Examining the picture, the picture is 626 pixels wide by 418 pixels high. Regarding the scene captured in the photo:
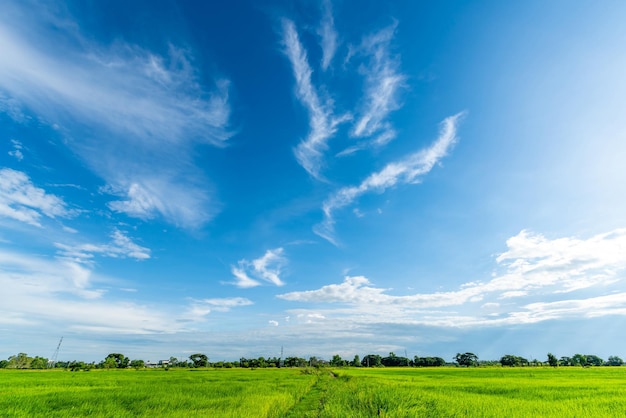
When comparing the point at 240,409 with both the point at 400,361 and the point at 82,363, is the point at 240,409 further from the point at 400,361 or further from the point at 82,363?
the point at 400,361

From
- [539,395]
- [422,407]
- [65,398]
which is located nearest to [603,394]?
[539,395]

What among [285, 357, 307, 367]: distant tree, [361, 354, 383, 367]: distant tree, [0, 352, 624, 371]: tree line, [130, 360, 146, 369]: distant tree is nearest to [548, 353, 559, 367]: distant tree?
[0, 352, 624, 371]: tree line

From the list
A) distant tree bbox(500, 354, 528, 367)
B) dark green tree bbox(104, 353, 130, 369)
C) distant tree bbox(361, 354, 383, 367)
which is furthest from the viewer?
distant tree bbox(361, 354, 383, 367)

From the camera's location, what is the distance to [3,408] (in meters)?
11.2

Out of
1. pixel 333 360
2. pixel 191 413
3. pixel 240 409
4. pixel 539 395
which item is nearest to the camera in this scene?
pixel 191 413

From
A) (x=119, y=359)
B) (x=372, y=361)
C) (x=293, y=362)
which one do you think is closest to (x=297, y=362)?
(x=293, y=362)

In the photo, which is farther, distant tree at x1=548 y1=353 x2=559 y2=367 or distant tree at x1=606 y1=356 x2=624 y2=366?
distant tree at x1=606 y1=356 x2=624 y2=366

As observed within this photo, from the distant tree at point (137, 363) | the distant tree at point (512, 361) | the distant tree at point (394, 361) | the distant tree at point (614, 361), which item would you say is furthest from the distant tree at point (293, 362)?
the distant tree at point (614, 361)

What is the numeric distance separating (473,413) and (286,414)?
6934 millimetres

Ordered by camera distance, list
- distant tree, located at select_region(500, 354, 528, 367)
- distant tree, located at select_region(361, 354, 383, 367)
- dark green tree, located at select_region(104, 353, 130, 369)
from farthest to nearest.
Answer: distant tree, located at select_region(361, 354, 383, 367), distant tree, located at select_region(500, 354, 528, 367), dark green tree, located at select_region(104, 353, 130, 369)

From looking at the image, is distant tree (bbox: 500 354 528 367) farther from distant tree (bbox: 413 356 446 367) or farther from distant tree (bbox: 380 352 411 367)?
distant tree (bbox: 380 352 411 367)

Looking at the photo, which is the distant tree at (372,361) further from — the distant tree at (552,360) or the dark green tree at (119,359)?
the dark green tree at (119,359)

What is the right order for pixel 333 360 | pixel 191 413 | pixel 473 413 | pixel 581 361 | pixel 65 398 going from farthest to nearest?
pixel 333 360 < pixel 581 361 < pixel 65 398 < pixel 191 413 < pixel 473 413

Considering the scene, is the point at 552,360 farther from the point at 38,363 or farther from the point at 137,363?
the point at 38,363
